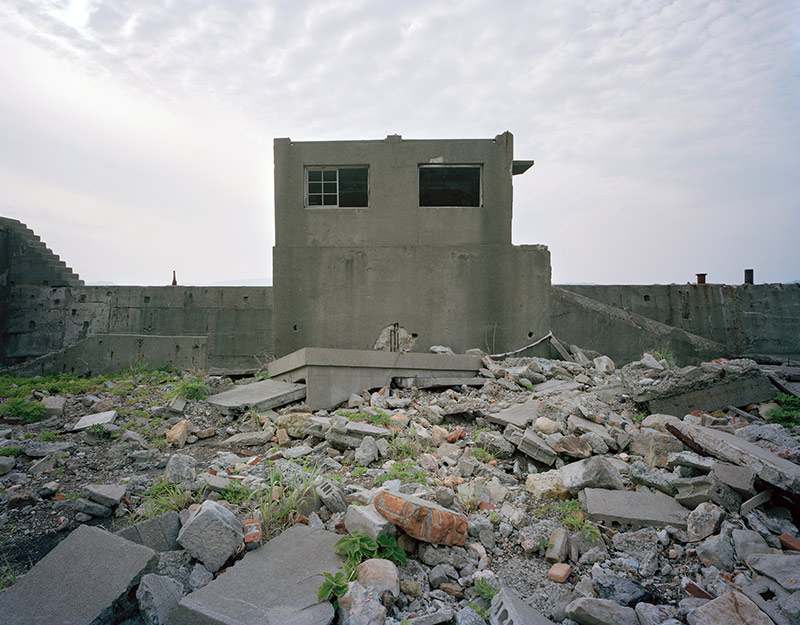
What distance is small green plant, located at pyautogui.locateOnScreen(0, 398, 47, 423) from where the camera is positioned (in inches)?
243

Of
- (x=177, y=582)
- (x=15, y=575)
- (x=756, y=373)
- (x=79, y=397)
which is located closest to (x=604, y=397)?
(x=756, y=373)

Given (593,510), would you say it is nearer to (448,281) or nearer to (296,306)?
(448,281)

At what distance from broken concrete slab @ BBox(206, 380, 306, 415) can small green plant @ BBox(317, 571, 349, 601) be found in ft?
13.4

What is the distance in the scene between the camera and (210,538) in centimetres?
298

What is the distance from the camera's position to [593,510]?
348 cm

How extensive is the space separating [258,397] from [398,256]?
14.2ft

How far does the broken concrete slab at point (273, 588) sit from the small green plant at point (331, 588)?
4 cm

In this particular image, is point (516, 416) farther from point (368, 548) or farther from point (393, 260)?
point (393, 260)

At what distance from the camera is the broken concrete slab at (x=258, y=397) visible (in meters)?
6.42

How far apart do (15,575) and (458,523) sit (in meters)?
2.82

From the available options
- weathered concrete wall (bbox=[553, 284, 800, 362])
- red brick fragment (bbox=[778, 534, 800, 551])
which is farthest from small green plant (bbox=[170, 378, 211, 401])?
weathered concrete wall (bbox=[553, 284, 800, 362])

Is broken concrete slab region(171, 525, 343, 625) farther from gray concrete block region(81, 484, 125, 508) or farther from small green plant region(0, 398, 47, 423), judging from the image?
small green plant region(0, 398, 47, 423)

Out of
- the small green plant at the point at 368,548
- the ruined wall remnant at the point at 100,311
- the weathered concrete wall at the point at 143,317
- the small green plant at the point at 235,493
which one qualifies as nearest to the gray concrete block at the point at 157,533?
the small green plant at the point at 235,493

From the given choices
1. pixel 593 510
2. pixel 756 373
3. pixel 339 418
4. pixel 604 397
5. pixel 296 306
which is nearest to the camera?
pixel 593 510
